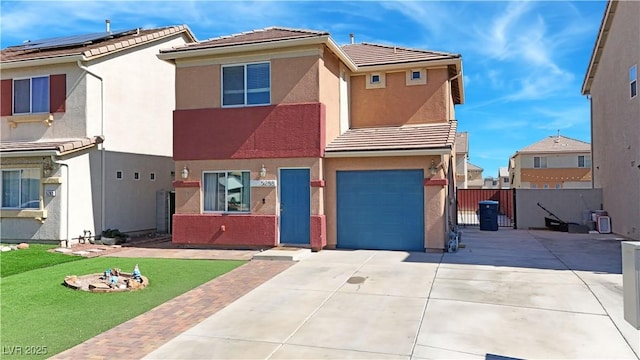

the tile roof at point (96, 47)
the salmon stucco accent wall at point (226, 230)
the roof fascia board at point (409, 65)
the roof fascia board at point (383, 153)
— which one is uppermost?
the tile roof at point (96, 47)

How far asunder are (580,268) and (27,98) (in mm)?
18976

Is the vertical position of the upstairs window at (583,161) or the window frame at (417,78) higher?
the window frame at (417,78)

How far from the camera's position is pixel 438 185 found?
1260cm

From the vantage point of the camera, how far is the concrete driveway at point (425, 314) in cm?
545

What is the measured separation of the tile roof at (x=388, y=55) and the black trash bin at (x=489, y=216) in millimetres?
8248

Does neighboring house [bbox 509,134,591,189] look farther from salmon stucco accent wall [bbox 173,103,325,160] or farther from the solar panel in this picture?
the solar panel

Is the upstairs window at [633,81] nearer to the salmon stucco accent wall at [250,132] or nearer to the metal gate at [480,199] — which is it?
the metal gate at [480,199]

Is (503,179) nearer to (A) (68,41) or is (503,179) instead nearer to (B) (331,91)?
A: (B) (331,91)

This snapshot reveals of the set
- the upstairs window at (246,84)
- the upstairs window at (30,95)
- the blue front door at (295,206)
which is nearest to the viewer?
the blue front door at (295,206)

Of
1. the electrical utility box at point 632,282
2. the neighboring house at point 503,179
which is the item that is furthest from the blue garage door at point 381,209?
the neighboring house at point 503,179

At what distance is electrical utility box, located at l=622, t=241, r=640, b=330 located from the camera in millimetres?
4500

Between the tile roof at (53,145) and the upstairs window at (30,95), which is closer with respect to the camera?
the tile roof at (53,145)

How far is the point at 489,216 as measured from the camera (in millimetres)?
20094

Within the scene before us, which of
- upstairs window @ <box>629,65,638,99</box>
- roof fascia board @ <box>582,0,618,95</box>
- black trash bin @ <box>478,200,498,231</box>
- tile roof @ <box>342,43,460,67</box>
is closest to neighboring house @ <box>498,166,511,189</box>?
roof fascia board @ <box>582,0,618,95</box>
